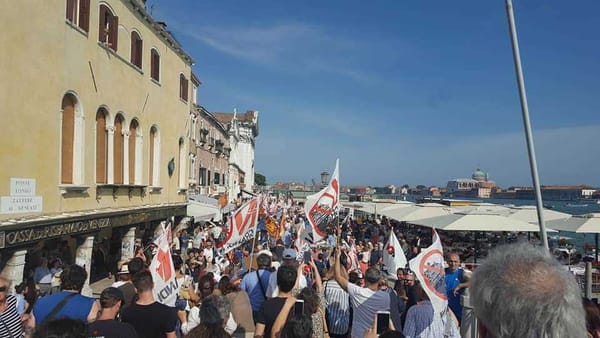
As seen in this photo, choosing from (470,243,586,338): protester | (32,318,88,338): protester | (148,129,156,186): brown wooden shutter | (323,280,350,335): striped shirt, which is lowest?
(323,280,350,335): striped shirt

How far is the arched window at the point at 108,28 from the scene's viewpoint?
53.2 ft

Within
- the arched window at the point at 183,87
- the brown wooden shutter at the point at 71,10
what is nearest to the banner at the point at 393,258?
the brown wooden shutter at the point at 71,10

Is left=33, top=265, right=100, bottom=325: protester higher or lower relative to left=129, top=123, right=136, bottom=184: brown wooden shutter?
lower

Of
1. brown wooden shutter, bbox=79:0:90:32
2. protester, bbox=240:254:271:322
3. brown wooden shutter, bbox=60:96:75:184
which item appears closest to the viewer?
protester, bbox=240:254:271:322

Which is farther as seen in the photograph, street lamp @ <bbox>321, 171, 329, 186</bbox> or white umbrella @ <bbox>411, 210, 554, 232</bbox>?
street lamp @ <bbox>321, 171, 329, 186</bbox>

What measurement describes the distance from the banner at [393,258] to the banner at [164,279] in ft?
17.8

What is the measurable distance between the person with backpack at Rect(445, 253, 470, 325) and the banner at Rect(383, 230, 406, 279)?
261 centimetres

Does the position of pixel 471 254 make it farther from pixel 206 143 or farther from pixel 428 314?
pixel 206 143

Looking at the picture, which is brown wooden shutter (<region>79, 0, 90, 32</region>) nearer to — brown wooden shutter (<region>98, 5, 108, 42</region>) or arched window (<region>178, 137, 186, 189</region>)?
brown wooden shutter (<region>98, 5, 108, 42</region>)

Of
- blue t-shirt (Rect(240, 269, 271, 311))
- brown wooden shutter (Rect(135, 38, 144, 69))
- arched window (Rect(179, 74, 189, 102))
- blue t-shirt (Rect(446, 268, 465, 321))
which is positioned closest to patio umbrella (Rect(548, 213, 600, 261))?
blue t-shirt (Rect(446, 268, 465, 321))

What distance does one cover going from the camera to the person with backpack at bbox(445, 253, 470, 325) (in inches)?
308

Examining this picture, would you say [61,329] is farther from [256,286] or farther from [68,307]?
[256,286]

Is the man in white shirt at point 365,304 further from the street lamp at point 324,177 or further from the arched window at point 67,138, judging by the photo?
the street lamp at point 324,177

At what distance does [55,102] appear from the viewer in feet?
44.0
